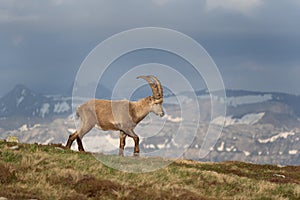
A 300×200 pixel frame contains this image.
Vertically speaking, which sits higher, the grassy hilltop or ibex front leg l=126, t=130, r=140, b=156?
ibex front leg l=126, t=130, r=140, b=156

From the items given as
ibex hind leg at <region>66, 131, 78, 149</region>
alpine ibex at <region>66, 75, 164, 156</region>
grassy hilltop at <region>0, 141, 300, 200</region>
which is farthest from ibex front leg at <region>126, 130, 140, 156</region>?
grassy hilltop at <region>0, 141, 300, 200</region>

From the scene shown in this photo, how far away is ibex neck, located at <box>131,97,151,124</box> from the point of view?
33125 mm

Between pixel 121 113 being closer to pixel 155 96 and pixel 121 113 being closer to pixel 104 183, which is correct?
pixel 155 96

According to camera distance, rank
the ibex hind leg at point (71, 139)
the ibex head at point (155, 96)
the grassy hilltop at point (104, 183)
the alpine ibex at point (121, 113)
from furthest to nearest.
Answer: the ibex hind leg at point (71, 139), the ibex head at point (155, 96), the alpine ibex at point (121, 113), the grassy hilltop at point (104, 183)

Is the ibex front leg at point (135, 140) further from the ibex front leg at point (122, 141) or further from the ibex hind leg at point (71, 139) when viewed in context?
the ibex hind leg at point (71, 139)

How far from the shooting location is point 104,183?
18.9 meters

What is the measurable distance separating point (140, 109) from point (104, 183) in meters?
14.6

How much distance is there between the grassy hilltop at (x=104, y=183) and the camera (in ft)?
59.2

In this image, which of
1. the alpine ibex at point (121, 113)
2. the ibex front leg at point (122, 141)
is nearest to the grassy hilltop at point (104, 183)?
the ibex front leg at point (122, 141)

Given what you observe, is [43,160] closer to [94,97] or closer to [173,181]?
[173,181]

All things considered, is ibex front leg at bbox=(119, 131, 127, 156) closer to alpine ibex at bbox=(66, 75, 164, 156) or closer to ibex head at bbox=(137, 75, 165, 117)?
alpine ibex at bbox=(66, 75, 164, 156)

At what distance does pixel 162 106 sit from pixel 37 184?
15.7 metres

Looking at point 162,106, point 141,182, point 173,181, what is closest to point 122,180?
point 141,182

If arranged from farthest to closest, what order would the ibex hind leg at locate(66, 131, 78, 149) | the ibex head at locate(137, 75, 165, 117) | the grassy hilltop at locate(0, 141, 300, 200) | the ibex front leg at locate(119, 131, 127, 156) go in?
the ibex hind leg at locate(66, 131, 78, 149) < the ibex head at locate(137, 75, 165, 117) < the ibex front leg at locate(119, 131, 127, 156) < the grassy hilltop at locate(0, 141, 300, 200)
